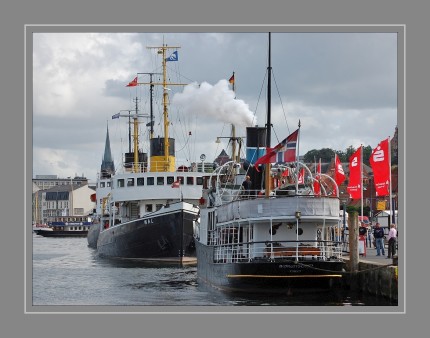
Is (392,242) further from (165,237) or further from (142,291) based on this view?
(165,237)

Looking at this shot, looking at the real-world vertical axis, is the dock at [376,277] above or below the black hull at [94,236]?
above

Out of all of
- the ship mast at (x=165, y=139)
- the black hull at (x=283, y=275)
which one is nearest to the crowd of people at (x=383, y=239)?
the black hull at (x=283, y=275)

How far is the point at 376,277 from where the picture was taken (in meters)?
29.0

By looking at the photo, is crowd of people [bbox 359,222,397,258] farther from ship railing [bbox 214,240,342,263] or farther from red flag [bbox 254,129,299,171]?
red flag [bbox 254,129,299,171]

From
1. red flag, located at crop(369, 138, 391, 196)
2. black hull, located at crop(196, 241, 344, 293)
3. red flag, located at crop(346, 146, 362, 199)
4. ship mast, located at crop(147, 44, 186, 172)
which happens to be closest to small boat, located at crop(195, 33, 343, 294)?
black hull, located at crop(196, 241, 344, 293)

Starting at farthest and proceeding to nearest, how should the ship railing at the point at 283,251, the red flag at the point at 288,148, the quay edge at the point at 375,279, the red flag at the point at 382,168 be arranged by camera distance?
the red flag at the point at 382,168 → the ship railing at the point at 283,251 → the red flag at the point at 288,148 → the quay edge at the point at 375,279

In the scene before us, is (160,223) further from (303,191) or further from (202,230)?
(303,191)

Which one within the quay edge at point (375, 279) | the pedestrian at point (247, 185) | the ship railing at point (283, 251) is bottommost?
the quay edge at point (375, 279)

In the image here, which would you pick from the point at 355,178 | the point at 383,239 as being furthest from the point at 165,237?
the point at 383,239

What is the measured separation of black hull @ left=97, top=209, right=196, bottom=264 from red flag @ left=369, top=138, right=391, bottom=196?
583 inches

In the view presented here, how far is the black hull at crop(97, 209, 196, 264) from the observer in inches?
1996

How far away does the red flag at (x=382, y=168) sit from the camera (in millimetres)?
37875

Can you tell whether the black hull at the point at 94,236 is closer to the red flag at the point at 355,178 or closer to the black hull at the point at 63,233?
the red flag at the point at 355,178
